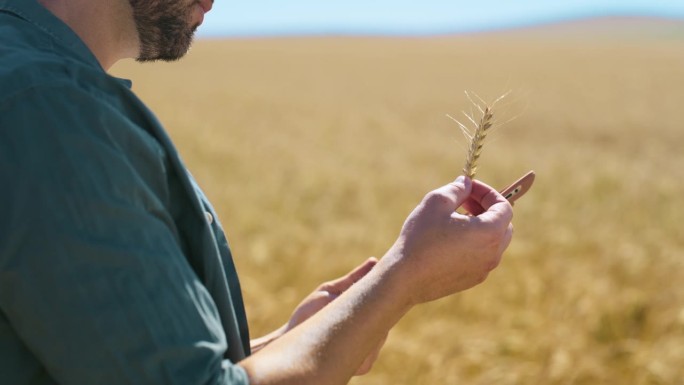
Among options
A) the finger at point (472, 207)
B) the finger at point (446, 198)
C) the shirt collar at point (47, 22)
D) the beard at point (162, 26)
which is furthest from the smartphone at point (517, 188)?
the shirt collar at point (47, 22)

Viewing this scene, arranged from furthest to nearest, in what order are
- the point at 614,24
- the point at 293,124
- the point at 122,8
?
the point at 614,24 < the point at 293,124 < the point at 122,8

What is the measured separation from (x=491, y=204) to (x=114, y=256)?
1.79ft

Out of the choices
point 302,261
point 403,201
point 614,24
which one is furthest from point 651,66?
point 614,24

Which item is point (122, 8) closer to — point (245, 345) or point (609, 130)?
point (245, 345)

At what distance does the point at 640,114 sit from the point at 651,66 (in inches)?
494

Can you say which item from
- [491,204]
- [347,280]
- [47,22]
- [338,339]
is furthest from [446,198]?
[47,22]

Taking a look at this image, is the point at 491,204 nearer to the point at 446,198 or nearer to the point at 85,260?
the point at 446,198

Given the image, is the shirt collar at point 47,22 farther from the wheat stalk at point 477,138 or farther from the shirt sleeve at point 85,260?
the wheat stalk at point 477,138

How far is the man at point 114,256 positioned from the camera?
77 centimetres

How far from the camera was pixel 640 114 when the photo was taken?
1457 cm

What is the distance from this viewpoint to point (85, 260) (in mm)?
769

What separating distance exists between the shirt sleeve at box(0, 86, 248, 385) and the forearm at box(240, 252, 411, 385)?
0.29 feet

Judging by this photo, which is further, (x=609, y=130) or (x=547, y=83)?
(x=547, y=83)

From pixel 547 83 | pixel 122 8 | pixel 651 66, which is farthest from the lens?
pixel 651 66
